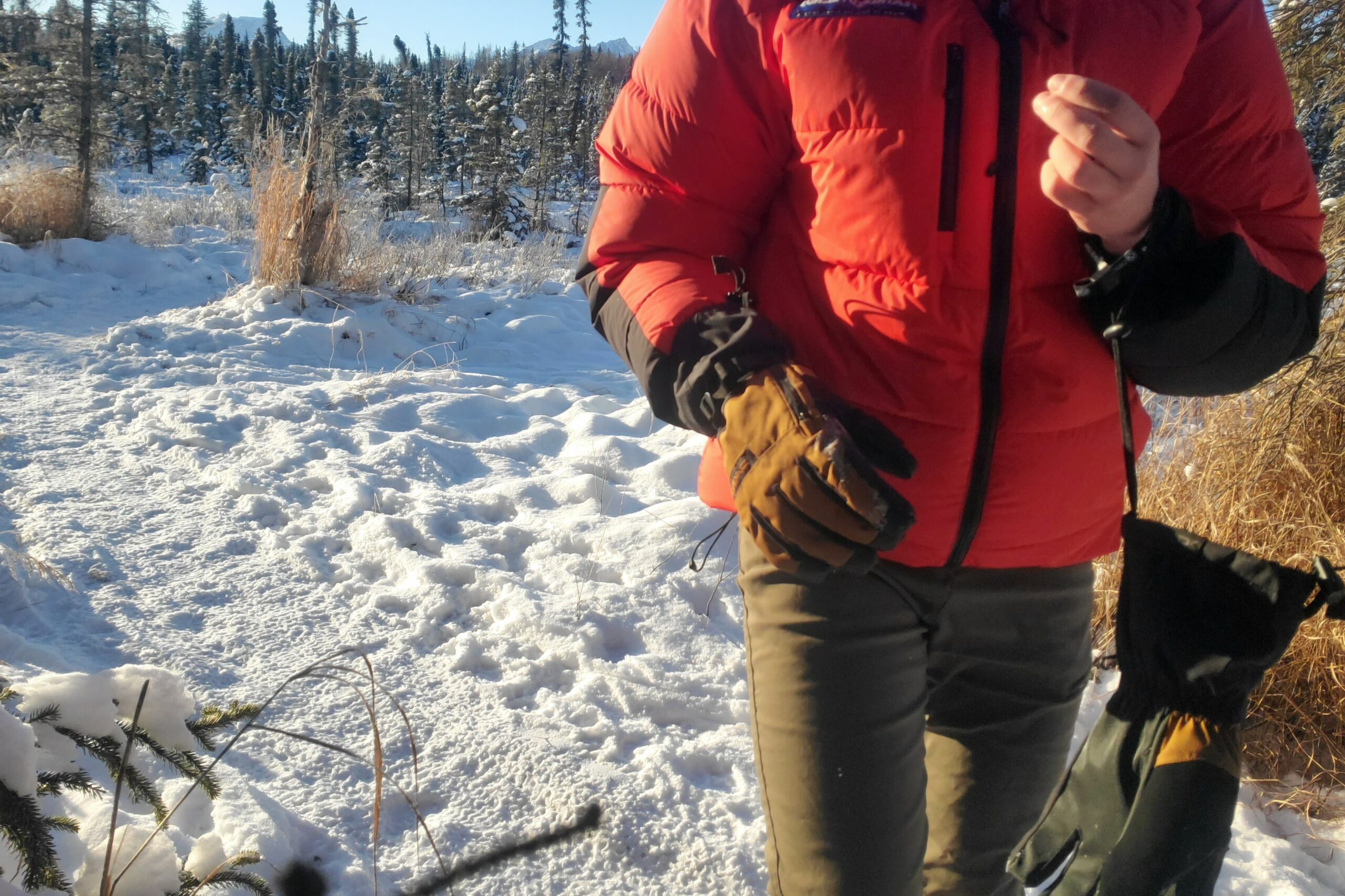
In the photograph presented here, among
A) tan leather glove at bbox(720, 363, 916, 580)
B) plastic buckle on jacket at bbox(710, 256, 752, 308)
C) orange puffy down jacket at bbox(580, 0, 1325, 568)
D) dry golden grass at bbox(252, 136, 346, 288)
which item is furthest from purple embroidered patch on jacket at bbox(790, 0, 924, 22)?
dry golden grass at bbox(252, 136, 346, 288)

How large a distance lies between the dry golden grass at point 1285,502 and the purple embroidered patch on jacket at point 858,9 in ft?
6.39

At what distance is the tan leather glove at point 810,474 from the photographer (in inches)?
35.9

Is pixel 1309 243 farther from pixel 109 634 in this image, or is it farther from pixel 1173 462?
pixel 109 634

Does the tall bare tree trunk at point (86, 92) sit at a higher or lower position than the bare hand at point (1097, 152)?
higher

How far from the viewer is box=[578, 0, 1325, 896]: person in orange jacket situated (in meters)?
0.97

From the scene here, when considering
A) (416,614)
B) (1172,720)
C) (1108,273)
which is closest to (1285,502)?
(1172,720)

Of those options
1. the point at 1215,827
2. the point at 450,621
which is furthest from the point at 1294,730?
the point at 450,621

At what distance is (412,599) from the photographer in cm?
255

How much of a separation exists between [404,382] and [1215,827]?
4.54 meters

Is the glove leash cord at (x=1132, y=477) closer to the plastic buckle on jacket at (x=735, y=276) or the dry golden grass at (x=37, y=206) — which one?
the plastic buckle on jacket at (x=735, y=276)

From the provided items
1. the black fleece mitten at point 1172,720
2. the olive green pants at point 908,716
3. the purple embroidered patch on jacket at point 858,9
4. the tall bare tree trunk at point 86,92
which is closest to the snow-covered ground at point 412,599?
the olive green pants at point 908,716

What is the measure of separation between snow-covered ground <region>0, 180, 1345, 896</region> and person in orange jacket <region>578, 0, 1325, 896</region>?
85cm

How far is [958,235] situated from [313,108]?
8.04 meters

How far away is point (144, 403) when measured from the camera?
4059mm
